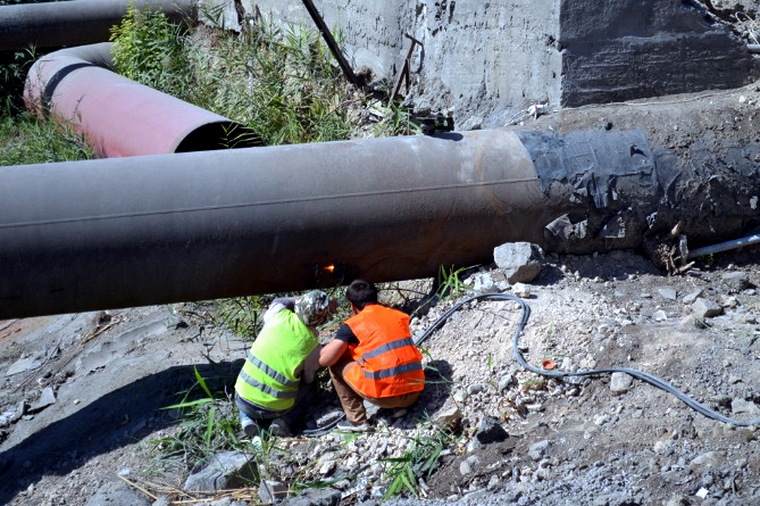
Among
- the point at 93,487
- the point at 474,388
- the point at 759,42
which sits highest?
the point at 759,42

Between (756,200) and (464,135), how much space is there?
5.01 feet

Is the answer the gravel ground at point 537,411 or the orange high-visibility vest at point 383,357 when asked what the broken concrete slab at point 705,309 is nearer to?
the gravel ground at point 537,411

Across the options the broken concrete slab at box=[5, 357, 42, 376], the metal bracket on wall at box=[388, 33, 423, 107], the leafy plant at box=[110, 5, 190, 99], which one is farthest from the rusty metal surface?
the leafy plant at box=[110, 5, 190, 99]

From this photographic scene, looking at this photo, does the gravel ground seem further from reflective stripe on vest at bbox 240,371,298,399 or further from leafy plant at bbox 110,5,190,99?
leafy plant at bbox 110,5,190,99

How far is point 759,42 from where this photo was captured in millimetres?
5934

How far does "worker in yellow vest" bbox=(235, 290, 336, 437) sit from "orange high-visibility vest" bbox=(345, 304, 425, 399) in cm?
18

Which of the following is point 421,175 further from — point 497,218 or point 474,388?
point 474,388

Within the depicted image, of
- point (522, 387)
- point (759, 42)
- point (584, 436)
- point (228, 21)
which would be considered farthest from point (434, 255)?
point (228, 21)

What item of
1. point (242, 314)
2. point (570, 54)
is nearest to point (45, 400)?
point (242, 314)

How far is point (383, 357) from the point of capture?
14.1 feet

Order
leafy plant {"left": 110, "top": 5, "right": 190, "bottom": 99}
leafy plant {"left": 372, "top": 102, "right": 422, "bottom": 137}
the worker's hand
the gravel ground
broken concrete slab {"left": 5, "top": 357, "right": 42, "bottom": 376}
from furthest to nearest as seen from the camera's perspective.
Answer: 1. leafy plant {"left": 110, "top": 5, "right": 190, "bottom": 99}
2. leafy plant {"left": 372, "top": 102, "right": 422, "bottom": 137}
3. broken concrete slab {"left": 5, "top": 357, "right": 42, "bottom": 376}
4. the worker's hand
5. the gravel ground

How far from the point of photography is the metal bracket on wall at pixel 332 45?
7113mm

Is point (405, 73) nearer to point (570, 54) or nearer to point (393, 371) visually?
point (570, 54)

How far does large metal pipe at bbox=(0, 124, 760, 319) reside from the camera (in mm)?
4562
